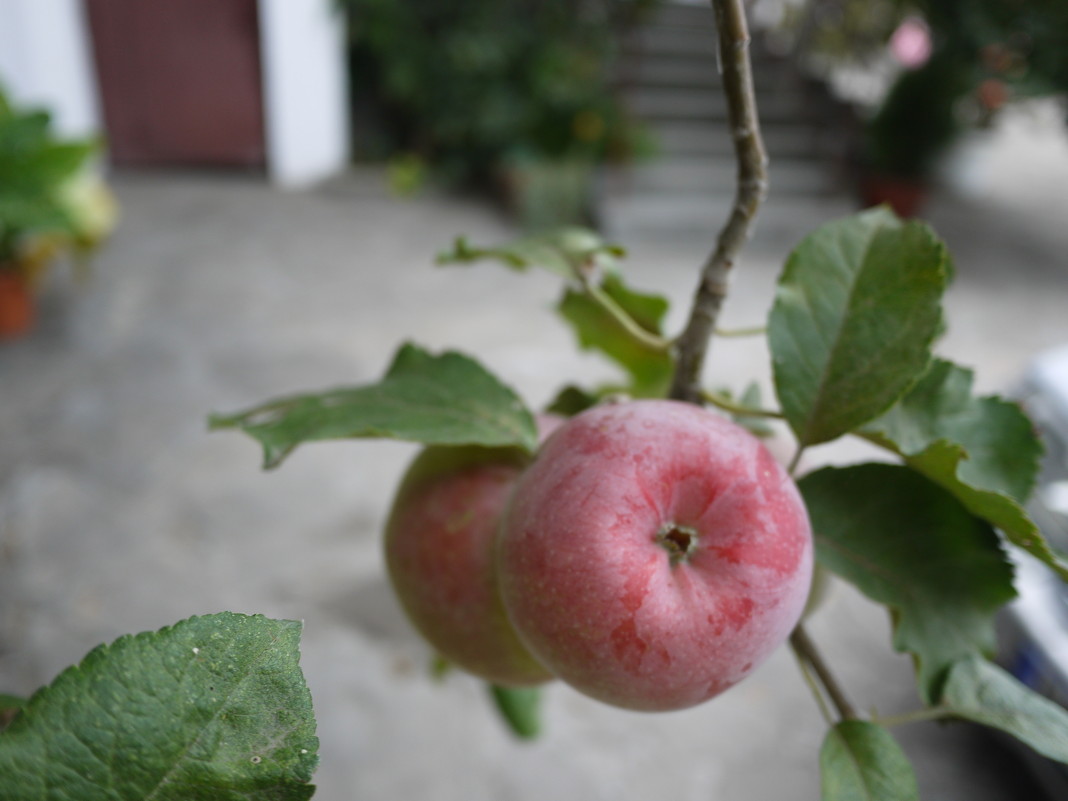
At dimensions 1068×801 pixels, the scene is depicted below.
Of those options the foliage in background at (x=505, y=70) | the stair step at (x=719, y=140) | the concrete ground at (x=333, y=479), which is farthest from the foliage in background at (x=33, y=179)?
the stair step at (x=719, y=140)

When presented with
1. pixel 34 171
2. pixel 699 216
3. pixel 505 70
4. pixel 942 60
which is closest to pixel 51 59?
pixel 34 171

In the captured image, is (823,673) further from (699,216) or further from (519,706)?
(699,216)

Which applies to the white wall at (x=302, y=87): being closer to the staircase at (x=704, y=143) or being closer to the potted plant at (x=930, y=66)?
the staircase at (x=704, y=143)

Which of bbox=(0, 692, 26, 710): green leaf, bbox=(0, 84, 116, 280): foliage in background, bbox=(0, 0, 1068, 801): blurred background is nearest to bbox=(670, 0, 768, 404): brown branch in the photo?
bbox=(0, 692, 26, 710): green leaf

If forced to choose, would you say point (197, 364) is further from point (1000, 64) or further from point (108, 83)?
point (1000, 64)

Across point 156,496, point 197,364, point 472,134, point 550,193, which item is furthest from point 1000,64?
point 156,496

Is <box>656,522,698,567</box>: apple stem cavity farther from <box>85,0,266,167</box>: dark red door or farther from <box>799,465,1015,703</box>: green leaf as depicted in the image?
<box>85,0,266,167</box>: dark red door
